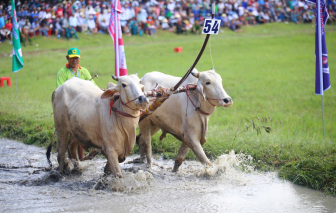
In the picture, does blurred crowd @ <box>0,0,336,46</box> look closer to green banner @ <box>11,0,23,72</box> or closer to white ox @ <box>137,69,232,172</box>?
green banner @ <box>11,0,23,72</box>

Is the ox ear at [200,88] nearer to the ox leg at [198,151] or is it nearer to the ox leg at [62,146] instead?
the ox leg at [198,151]

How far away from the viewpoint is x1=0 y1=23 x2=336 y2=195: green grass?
698cm

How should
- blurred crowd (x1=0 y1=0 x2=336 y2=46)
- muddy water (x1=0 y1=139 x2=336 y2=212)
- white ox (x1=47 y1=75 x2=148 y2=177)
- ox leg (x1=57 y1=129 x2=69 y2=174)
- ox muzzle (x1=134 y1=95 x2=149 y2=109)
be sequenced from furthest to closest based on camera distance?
blurred crowd (x1=0 y1=0 x2=336 y2=46), ox leg (x1=57 y1=129 x2=69 y2=174), white ox (x1=47 y1=75 x2=148 y2=177), muddy water (x1=0 y1=139 x2=336 y2=212), ox muzzle (x1=134 y1=95 x2=149 y2=109)

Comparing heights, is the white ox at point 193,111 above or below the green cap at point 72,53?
below

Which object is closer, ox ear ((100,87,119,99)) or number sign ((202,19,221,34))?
number sign ((202,19,221,34))

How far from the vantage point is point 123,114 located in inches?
212

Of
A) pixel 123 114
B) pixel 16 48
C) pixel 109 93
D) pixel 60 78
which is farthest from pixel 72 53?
pixel 16 48

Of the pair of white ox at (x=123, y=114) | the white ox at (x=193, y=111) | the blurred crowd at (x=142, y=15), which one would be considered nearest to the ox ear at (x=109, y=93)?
the pair of white ox at (x=123, y=114)

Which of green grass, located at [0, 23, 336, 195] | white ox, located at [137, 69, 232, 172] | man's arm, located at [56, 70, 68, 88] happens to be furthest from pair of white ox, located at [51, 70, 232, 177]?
green grass, located at [0, 23, 336, 195]

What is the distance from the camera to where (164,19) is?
27.2 m

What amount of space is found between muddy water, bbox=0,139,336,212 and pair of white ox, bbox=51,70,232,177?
0.28m

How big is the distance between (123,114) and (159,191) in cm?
122

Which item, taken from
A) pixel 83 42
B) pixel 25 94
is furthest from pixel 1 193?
pixel 83 42

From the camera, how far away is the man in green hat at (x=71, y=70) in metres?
6.90
